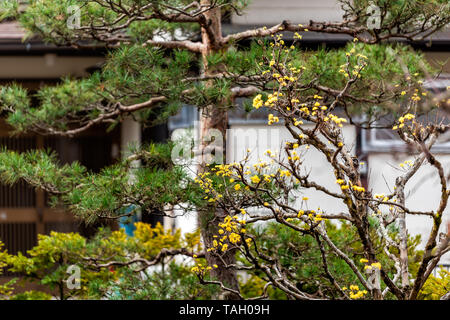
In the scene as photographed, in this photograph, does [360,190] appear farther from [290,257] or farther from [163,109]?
[163,109]

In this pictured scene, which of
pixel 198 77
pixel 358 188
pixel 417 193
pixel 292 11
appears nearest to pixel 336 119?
pixel 358 188

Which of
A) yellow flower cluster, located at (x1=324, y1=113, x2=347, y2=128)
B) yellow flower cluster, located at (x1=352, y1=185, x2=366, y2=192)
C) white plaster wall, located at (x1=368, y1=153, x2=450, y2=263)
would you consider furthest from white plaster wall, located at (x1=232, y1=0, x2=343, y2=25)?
yellow flower cluster, located at (x1=352, y1=185, x2=366, y2=192)

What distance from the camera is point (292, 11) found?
352 inches

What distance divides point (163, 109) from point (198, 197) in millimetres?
1727

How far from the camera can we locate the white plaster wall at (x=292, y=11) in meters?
8.77

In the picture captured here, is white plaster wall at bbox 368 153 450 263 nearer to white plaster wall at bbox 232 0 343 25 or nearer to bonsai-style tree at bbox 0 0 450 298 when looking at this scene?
white plaster wall at bbox 232 0 343 25

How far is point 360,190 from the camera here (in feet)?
13.4

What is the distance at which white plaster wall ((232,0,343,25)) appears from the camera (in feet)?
28.8

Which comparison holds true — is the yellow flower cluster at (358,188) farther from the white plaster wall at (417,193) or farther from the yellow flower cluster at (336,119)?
the white plaster wall at (417,193)

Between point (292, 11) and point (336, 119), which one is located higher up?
point (292, 11)

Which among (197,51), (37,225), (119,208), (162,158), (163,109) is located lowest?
(37,225)

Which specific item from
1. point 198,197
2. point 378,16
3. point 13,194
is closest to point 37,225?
point 13,194

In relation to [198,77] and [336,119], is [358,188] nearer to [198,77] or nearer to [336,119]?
[336,119]

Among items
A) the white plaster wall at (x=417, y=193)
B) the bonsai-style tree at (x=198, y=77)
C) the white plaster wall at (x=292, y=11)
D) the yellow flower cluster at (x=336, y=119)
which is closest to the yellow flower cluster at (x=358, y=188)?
the yellow flower cluster at (x=336, y=119)
